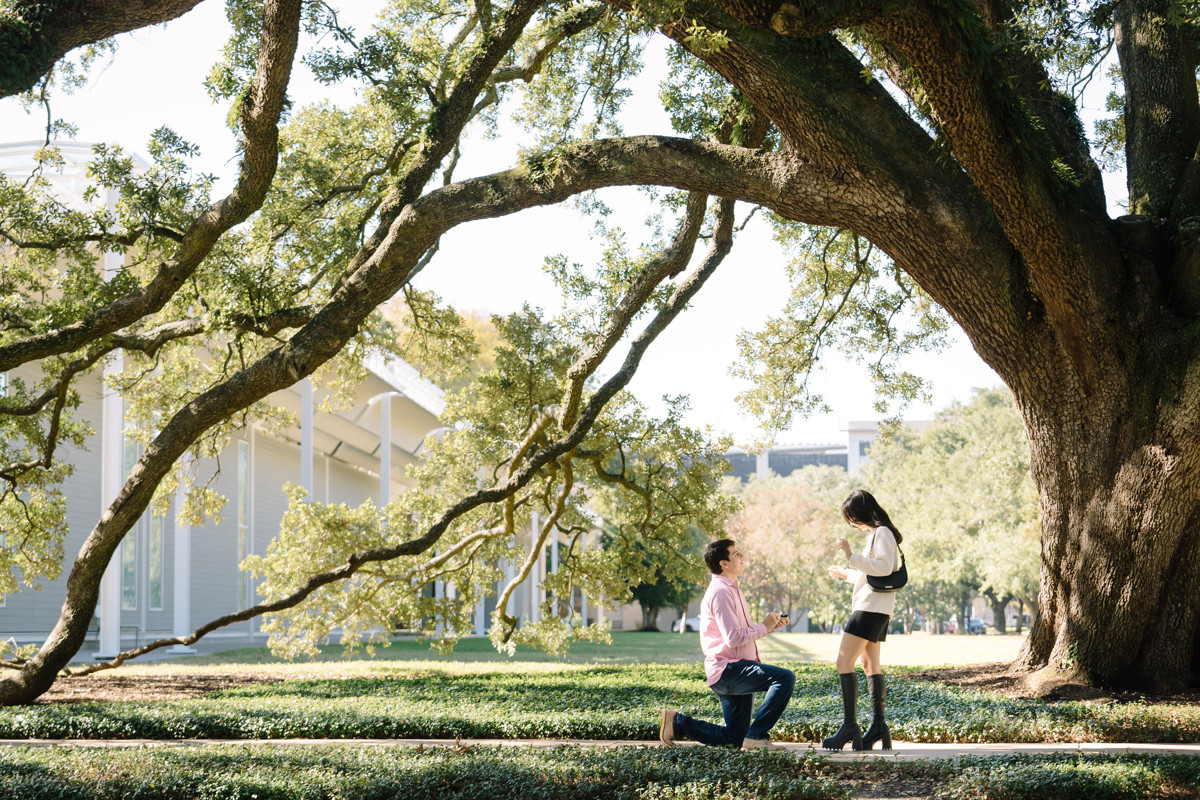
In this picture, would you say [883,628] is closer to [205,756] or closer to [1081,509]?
[1081,509]

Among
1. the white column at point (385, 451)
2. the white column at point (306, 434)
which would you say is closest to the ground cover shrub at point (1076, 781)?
the white column at point (306, 434)

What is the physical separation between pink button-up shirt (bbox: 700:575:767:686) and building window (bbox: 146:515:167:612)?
59.5 ft

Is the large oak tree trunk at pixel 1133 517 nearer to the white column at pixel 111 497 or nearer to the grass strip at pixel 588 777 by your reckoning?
the grass strip at pixel 588 777

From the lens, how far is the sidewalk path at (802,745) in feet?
20.9

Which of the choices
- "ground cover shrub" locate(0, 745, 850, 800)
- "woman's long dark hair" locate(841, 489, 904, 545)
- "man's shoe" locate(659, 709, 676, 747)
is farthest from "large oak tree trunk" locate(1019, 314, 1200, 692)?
"ground cover shrub" locate(0, 745, 850, 800)

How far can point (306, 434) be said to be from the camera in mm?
21062

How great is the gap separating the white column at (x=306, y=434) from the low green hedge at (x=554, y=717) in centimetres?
1028

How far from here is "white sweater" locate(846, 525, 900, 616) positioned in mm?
6566

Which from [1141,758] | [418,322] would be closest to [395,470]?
[418,322]

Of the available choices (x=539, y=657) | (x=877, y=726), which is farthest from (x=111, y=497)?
(x=877, y=726)

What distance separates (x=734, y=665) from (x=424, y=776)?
6.50 ft

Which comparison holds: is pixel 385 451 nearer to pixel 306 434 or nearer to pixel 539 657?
pixel 306 434

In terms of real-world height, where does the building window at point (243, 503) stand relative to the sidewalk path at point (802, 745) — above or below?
above

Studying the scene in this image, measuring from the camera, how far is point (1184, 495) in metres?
8.79
